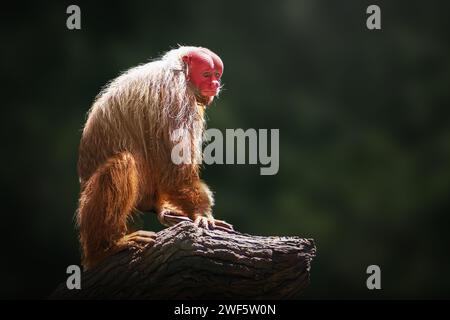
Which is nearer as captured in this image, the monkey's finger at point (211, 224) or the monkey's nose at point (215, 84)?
the monkey's finger at point (211, 224)

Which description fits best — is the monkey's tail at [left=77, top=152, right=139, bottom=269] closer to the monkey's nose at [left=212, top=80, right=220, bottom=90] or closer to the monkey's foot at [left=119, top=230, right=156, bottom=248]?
the monkey's foot at [left=119, top=230, right=156, bottom=248]

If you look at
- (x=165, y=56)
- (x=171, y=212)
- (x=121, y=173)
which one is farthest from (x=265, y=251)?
(x=165, y=56)

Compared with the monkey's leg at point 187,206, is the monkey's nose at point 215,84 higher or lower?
higher

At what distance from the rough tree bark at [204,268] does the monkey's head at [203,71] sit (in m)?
1.08

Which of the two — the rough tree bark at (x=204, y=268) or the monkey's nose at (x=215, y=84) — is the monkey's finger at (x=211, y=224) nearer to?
the rough tree bark at (x=204, y=268)

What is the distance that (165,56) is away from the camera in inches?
182

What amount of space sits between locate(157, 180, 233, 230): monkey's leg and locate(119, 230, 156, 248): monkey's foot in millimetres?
300

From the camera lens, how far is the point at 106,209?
4.00 m

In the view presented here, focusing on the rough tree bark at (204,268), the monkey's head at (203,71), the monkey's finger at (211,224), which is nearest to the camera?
the rough tree bark at (204,268)

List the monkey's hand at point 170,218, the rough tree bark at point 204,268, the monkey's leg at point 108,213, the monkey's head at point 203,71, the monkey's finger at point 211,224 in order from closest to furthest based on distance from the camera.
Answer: the rough tree bark at point 204,268 → the monkey's leg at point 108,213 → the monkey's finger at point 211,224 → the monkey's hand at point 170,218 → the monkey's head at point 203,71

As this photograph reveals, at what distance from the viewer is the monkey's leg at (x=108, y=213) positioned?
3998 mm

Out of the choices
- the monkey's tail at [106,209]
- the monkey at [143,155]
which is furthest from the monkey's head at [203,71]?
the monkey's tail at [106,209]

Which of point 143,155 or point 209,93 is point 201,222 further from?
point 209,93
